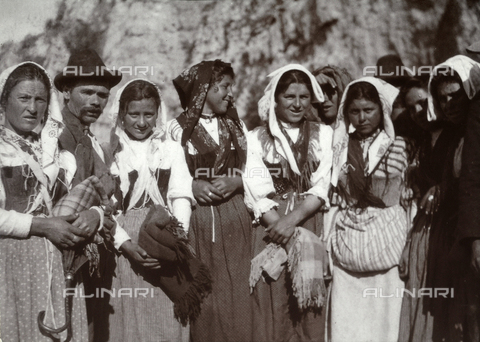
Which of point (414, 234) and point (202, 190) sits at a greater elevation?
point (202, 190)

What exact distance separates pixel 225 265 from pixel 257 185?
1.72 ft

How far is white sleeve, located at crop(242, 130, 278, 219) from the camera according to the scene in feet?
12.9

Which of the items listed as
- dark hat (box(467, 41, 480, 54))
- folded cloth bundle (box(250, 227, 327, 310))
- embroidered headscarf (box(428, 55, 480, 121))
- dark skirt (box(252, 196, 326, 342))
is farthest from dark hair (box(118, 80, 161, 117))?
dark hat (box(467, 41, 480, 54))

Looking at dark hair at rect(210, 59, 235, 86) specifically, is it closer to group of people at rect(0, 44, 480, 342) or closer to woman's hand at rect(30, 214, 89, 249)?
group of people at rect(0, 44, 480, 342)

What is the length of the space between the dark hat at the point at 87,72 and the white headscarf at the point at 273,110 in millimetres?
990

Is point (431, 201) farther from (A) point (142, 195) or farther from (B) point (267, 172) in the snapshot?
(A) point (142, 195)

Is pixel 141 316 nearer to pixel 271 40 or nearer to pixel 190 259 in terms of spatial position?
pixel 190 259

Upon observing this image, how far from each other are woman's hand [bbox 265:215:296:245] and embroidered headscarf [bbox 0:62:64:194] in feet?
4.38

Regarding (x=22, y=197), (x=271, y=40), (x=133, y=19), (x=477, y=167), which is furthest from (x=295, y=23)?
(x=22, y=197)

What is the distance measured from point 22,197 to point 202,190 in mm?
1043

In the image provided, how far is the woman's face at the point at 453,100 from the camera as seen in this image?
12.5 feet

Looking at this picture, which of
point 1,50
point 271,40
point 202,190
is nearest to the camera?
point 202,190

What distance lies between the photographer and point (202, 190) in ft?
12.9

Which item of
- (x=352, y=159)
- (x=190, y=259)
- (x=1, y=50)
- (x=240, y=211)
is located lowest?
(x=190, y=259)
